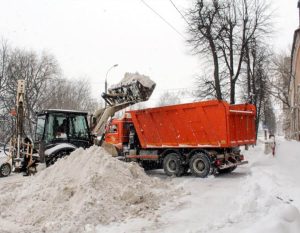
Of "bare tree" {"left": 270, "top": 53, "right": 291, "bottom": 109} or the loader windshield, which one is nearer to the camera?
the loader windshield

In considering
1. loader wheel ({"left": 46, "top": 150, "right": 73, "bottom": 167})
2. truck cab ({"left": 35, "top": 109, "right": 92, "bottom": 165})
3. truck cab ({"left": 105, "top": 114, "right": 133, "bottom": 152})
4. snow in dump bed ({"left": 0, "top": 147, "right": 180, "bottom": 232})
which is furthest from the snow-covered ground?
truck cab ({"left": 105, "top": 114, "right": 133, "bottom": 152})

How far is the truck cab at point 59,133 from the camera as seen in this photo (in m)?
15.3

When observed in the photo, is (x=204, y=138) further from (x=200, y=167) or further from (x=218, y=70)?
(x=218, y=70)

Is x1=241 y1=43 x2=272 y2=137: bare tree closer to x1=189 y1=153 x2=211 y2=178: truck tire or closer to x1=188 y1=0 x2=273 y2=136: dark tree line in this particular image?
x1=188 y1=0 x2=273 y2=136: dark tree line

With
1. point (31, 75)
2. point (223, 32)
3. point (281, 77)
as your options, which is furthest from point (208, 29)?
point (281, 77)

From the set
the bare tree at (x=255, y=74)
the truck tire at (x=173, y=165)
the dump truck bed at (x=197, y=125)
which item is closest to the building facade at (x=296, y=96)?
the bare tree at (x=255, y=74)

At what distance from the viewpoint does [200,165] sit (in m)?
15.5

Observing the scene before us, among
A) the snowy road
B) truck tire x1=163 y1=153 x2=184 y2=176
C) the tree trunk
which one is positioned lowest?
the snowy road

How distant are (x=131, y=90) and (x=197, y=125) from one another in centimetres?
333

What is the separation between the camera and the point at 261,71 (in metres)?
36.5

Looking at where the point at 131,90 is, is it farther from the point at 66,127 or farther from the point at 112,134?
the point at 66,127

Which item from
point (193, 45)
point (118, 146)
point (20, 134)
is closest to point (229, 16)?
point (193, 45)

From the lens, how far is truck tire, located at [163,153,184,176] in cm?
1595

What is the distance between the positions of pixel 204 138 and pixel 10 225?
324 inches
